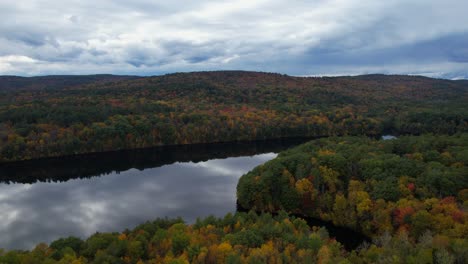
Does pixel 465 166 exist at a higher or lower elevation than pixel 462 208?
higher

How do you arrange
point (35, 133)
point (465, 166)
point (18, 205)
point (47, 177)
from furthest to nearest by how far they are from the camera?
point (35, 133), point (47, 177), point (18, 205), point (465, 166)

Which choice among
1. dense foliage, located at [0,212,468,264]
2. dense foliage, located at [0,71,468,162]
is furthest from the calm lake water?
dense foliage, located at [0,212,468,264]

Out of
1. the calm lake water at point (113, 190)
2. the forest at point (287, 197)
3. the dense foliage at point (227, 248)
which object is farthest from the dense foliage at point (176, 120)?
the dense foliage at point (227, 248)

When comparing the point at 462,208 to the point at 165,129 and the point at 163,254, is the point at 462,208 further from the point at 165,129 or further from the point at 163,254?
the point at 165,129

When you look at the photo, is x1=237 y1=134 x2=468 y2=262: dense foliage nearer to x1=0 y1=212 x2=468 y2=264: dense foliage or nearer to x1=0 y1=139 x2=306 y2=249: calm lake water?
x1=0 y1=212 x2=468 y2=264: dense foliage

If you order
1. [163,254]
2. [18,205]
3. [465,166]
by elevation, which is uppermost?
[465,166]

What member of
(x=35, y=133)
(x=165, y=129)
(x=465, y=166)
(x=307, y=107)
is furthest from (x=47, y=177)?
(x=307, y=107)
